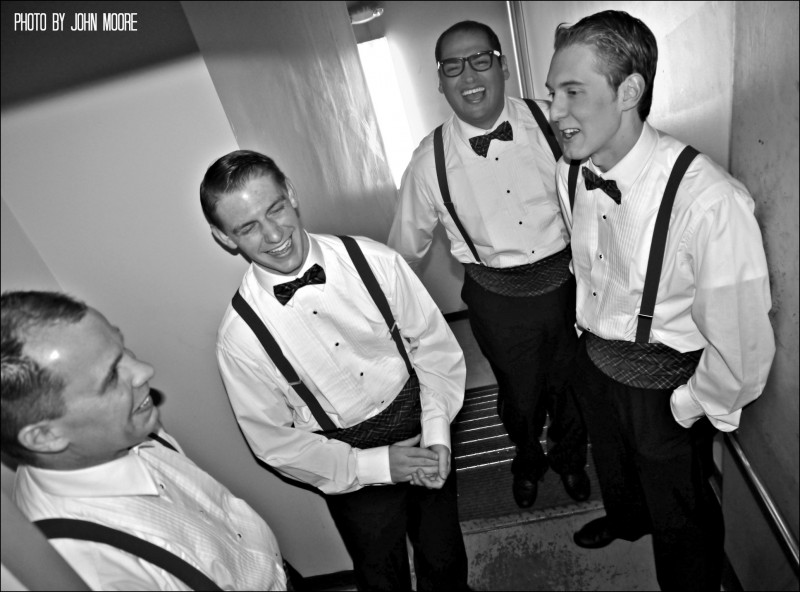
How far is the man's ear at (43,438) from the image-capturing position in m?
0.99

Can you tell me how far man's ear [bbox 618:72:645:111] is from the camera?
1520 mm

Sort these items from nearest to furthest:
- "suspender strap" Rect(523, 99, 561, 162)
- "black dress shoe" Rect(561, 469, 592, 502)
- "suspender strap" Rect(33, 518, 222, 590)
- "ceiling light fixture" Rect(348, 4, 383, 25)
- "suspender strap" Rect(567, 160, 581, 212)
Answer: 1. "suspender strap" Rect(33, 518, 222, 590)
2. "suspender strap" Rect(567, 160, 581, 212)
3. "suspender strap" Rect(523, 99, 561, 162)
4. "black dress shoe" Rect(561, 469, 592, 502)
5. "ceiling light fixture" Rect(348, 4, 383, 25)

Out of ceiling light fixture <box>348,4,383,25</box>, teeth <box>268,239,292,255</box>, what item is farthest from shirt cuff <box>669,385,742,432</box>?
ceiling light fixture <box>348,4,383,25</box>

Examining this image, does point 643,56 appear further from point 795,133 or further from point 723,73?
point 795,133

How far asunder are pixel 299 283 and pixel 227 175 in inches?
15.3

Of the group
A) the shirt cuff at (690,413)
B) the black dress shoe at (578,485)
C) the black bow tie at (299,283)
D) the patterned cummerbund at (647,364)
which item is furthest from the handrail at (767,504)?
the black bow tie at (299,283)

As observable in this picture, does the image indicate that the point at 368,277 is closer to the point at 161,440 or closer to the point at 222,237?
the point at 222,237

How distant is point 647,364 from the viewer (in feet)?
5.78

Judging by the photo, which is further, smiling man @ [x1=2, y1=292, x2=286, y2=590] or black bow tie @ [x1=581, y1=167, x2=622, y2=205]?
black bow tie @ [x1=581, y1=167, x2=622, y2=205]

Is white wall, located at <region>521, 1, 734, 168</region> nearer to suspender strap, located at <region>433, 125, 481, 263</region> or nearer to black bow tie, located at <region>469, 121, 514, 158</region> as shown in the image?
black bow tie, located at <region>469, 121, 514, 158</region>

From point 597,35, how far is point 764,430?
4.22ft

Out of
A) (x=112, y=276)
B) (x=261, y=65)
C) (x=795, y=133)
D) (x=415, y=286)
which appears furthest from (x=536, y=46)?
(x=112, y=276)

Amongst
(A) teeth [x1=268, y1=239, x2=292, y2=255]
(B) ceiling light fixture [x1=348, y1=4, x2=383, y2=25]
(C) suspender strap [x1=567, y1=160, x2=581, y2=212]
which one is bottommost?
(C) suspender strap [x1=567, y1=160, x2=581, y2=212]

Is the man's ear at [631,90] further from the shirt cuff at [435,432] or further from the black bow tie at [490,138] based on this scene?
the shirt cuff at [435,432]
